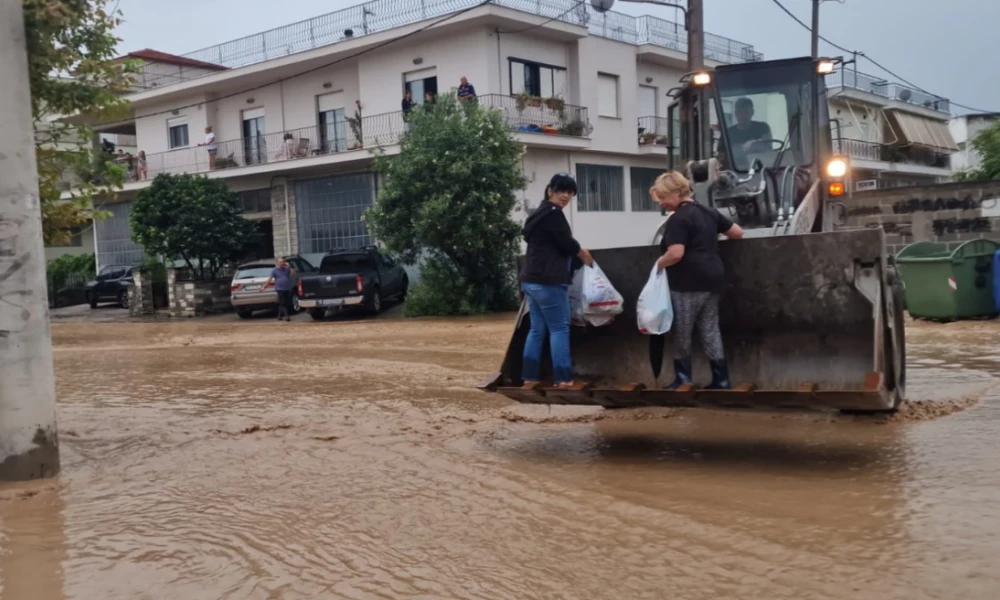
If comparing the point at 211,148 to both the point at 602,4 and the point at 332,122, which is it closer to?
the point at 332,122

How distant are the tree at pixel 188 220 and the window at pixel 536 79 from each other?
9464mm

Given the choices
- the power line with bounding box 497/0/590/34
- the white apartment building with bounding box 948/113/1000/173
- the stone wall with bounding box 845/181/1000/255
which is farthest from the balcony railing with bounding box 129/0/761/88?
the white apartment building with bounding box 948/113/1000/173

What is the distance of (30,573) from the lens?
15.2 feet

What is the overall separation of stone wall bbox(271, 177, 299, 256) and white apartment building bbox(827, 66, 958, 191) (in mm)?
22746

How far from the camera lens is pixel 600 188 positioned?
94.1ft

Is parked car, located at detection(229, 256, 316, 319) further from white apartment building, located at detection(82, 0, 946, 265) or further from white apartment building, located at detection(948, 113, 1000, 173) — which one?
white apartment building, located at detection(948, 113, 1000, 173)

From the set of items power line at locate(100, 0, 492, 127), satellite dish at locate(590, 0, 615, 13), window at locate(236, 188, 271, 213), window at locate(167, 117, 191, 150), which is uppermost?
satellite dish at locate(590, 0, 615, 13)

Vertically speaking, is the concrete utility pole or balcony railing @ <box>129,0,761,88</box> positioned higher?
balcony railing @ <box>129,0,761,88</box>

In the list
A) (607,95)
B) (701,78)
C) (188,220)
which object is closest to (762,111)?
(701,78)

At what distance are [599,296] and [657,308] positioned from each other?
0.60 m

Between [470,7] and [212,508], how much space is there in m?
20.4

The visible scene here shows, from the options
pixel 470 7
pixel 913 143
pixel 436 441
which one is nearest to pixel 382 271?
pixel 470 7

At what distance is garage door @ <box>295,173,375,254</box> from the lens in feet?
90.6

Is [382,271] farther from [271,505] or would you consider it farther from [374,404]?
[271,505]
